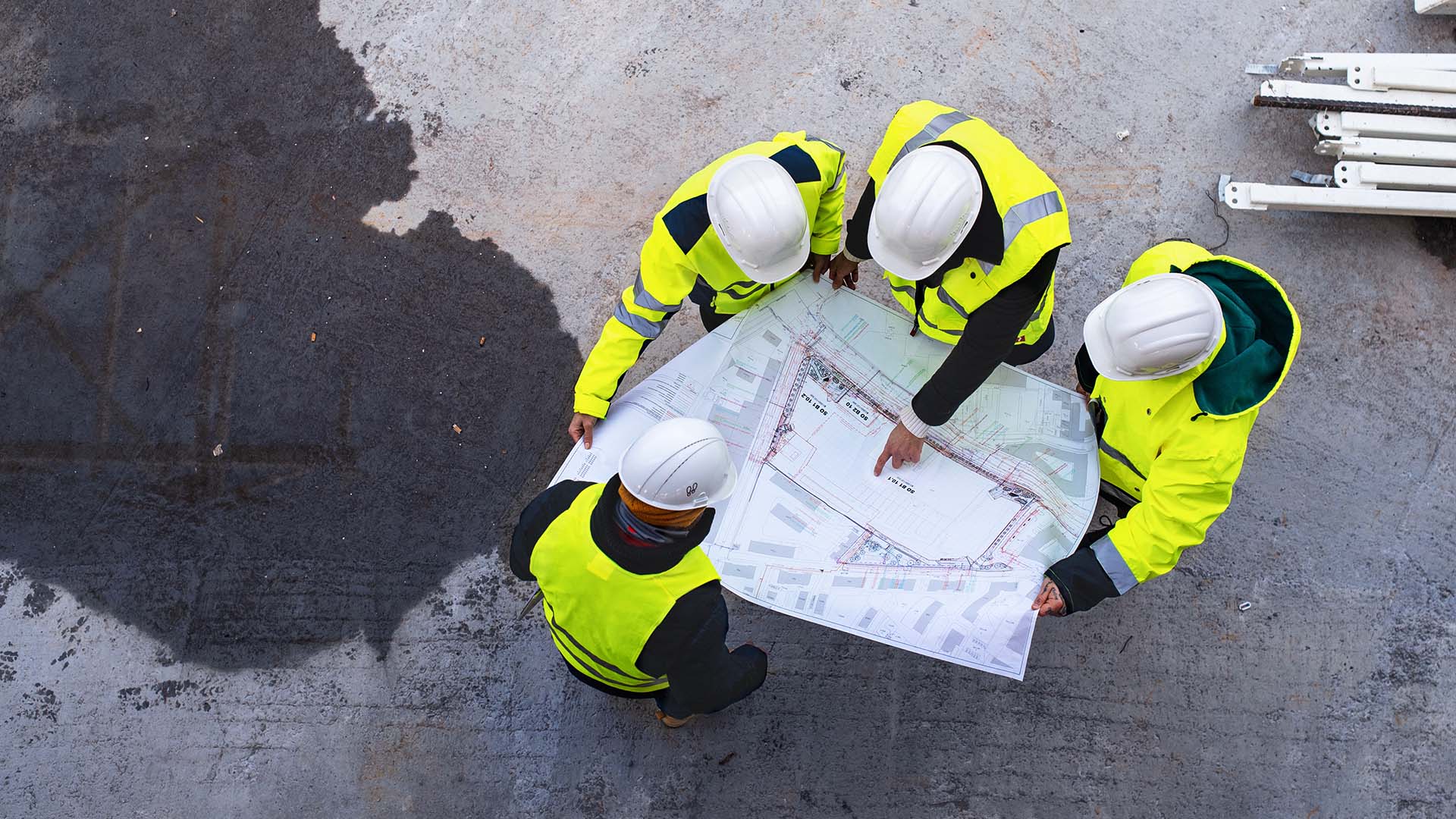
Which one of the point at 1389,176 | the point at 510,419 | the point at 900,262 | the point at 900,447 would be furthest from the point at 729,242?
the point at 1389,176

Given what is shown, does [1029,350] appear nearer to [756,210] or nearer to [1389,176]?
[756,210]

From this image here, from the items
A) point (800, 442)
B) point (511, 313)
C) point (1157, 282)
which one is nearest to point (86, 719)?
point (511, 313)

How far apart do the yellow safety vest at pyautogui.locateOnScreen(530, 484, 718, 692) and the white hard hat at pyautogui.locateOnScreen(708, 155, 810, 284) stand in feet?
3.06

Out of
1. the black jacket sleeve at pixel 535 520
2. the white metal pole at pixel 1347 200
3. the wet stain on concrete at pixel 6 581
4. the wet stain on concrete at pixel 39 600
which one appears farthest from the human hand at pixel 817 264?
the wet stain on concrete at pixel 6 581

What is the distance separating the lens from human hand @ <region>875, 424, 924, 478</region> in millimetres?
3160

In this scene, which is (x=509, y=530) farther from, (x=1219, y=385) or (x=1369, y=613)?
(x=1369, y=613)

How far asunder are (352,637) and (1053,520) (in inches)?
122

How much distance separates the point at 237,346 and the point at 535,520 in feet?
8.25

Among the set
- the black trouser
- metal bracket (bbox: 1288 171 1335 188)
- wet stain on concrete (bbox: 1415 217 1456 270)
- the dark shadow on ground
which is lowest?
the dark shadow on ground

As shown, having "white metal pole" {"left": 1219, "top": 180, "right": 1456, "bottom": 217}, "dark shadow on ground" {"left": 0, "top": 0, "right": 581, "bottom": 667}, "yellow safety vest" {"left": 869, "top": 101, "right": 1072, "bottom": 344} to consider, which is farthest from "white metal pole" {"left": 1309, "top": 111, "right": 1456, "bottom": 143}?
"dark shadow on ground" {"left": 0, "top": 0, "right": 581, "bottom": 667}

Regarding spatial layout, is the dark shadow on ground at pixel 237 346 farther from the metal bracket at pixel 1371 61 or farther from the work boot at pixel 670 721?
the metal bracket at pixel 1371 61

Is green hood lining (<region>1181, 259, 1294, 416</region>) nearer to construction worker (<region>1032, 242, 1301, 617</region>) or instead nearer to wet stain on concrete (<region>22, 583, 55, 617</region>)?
construction worker (<region>1032, 242, 1301, 617</region>)

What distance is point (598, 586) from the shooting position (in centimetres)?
244

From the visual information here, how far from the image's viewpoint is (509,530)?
4.08m
